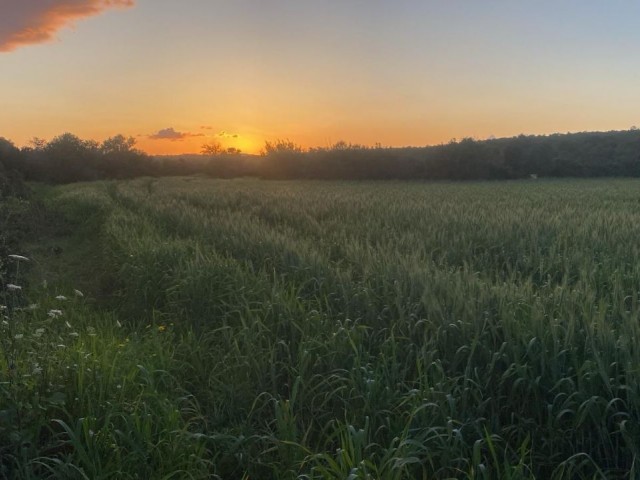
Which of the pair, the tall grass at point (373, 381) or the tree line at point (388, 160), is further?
the tree line at point (388, 160)

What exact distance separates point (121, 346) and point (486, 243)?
5.46m

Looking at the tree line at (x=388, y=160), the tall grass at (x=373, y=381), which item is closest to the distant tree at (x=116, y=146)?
the tree line at (x=388, y=160)

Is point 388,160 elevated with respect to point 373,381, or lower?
elevated

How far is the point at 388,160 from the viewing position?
50250 mm

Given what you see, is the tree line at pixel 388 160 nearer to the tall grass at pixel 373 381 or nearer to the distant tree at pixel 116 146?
the distant tree at pixel 116 146

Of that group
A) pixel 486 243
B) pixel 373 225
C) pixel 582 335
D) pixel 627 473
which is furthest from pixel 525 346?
pixel 373 225

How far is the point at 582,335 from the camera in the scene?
11.8 feet

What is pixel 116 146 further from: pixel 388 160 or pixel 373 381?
pixel 373 381

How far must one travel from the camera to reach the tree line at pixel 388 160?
47156 millimetres

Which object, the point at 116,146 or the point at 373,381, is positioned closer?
the point at 373,381

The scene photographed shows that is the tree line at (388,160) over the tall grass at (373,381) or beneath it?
over

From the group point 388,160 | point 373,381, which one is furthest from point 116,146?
point 373,381

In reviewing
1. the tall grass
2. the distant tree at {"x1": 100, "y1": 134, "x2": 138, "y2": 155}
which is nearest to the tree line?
the distant tree at {"x1": 100, "y1": 134, "x2": 138, "y2": 155}

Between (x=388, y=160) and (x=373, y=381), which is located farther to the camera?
(x=388, y=160)
